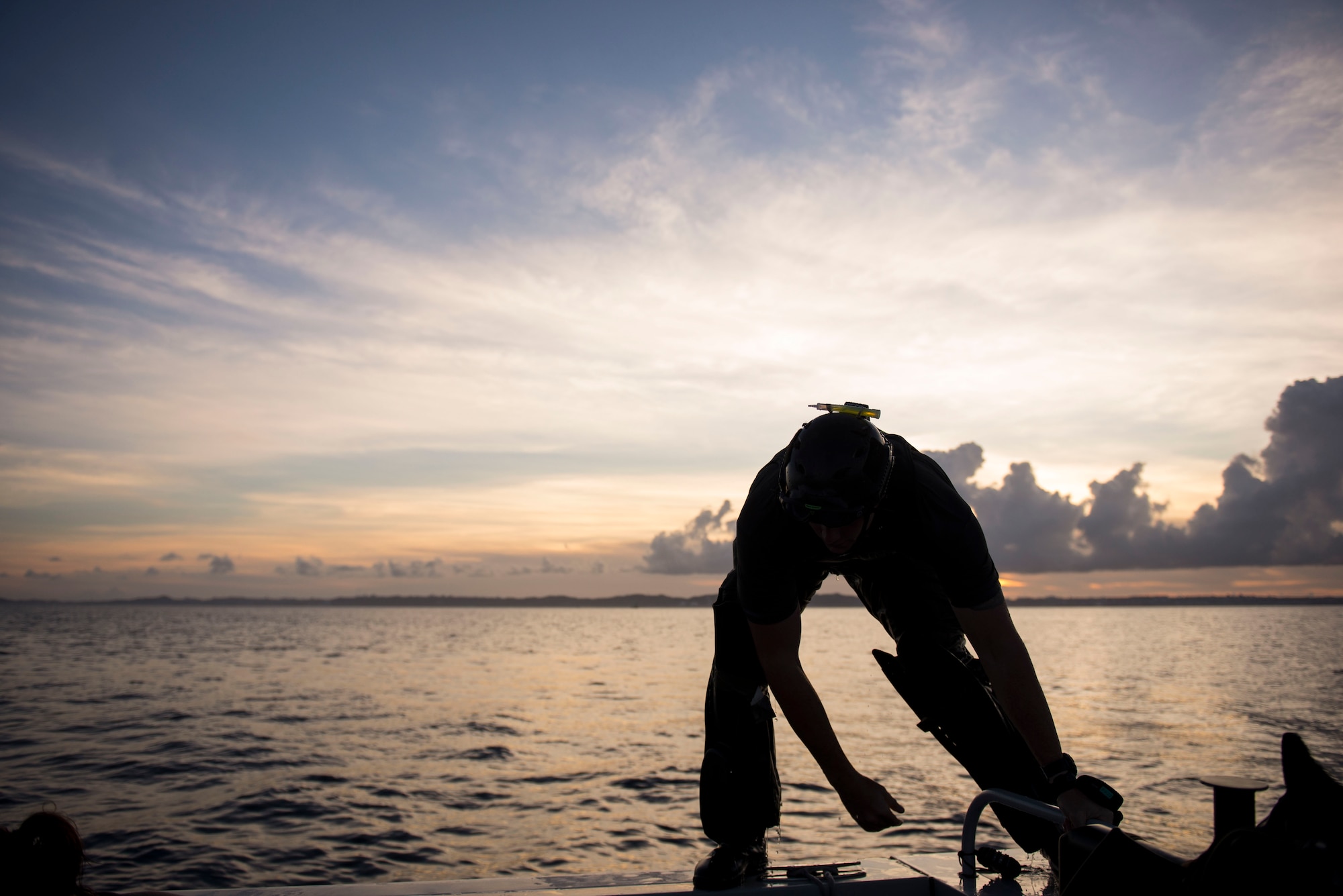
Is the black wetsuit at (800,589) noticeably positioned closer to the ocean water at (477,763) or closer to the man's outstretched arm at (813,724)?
the man's outstretched arm at (813,724)

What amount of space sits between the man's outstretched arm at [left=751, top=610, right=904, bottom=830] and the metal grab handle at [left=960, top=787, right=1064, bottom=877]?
1.03ft

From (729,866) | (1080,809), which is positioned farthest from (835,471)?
(729,866)

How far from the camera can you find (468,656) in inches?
2564

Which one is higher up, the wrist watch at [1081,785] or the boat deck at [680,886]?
the wrist watch at [1081,785]

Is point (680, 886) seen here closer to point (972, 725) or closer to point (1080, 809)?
point (972, 725)

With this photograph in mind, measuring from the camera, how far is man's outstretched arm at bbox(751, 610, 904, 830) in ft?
11.8

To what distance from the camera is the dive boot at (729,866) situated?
13.0 feet

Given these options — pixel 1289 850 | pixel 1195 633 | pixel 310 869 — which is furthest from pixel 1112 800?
pixel 1195 633

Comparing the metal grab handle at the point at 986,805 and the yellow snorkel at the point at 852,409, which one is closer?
the metal grab handle at the point at 986,805

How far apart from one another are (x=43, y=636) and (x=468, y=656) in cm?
6344

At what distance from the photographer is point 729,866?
409 cm

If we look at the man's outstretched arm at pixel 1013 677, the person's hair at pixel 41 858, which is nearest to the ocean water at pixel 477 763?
the man's outstretched arm at pixel 1013 677

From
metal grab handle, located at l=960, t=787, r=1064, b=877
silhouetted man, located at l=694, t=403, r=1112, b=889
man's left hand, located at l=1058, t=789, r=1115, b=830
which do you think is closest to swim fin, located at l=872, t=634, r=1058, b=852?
silhouetted man, located at l=694, t=403, r=1112, b=889

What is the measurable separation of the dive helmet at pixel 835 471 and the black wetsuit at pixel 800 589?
201 millimetres
